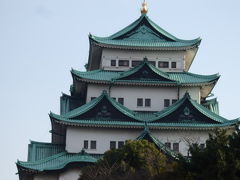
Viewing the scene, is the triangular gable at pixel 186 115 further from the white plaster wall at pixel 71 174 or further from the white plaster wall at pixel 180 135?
the white plaster wall at pixel 71 174

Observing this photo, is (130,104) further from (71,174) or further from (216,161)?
(216,161)

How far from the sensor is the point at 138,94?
1874 inches

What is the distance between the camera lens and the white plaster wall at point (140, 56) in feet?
163

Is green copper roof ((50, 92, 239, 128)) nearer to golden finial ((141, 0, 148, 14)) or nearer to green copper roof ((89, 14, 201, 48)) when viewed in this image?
green copper roof ((89, 14, 201, 48))

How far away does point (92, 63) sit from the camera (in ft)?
178

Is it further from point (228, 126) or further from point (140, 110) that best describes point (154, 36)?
point (228, 126)

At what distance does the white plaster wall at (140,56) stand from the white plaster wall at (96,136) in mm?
6885

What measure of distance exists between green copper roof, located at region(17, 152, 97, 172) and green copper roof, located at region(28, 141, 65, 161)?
6.24 ft

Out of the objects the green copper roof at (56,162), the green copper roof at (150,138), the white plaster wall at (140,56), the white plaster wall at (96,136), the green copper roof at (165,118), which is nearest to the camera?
the green copper roof at (150,138)

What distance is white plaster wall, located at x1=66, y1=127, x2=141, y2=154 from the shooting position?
44.1m

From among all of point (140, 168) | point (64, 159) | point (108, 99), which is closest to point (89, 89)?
point (108, 99)

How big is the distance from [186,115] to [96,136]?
258 inches

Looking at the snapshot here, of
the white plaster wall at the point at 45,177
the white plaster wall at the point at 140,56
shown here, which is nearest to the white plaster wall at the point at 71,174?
the white plaster wall at the point at 45,177

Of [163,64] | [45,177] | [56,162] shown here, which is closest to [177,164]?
[56,162]
